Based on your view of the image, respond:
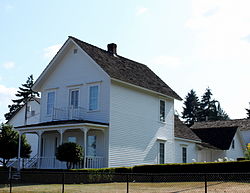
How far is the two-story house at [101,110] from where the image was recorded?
2572cm

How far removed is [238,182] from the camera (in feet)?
61.8

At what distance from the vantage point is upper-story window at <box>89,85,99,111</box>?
2667 centimetres

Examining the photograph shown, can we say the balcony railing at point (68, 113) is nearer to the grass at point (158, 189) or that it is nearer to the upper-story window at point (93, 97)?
the upper-story window at point (93, 97)

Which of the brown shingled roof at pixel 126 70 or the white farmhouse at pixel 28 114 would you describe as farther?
the white farmhouse at pixel 28 114

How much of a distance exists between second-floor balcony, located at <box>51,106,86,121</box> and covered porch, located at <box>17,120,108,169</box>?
0.97m

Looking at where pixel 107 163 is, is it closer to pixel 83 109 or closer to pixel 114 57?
pixel 83 109

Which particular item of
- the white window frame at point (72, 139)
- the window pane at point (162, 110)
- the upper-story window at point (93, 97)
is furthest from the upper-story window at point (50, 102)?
the window pane at point (162, 110)

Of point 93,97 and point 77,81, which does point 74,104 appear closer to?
point 77,81

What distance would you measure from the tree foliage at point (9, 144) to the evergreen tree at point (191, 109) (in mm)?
60989

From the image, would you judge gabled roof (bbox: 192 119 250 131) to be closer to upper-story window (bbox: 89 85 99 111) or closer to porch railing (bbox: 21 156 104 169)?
upper-story window (bbox: 89 85 99 111)

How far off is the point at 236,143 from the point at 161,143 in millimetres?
17480

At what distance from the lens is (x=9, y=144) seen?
27.6 m

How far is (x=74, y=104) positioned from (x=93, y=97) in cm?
191

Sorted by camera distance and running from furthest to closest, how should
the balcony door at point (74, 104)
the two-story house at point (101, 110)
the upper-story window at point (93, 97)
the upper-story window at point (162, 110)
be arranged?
the upper-story window at point (162, 110)
the balcony door at point (74, 104)
the upper-story window at point (93, 97)
the two-story house at point (101, 110)
